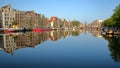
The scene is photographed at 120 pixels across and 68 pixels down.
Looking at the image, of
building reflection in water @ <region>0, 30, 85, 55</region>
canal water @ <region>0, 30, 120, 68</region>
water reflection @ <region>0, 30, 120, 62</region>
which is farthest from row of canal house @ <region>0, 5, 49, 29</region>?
canal water @ <region>0, 30, 120, 68</region>

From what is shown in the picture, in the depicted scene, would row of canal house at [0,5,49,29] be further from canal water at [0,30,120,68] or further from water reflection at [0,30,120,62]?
canal water at [0,30,120,68]

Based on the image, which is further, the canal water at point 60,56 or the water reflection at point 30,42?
the water reflection at point 30,42

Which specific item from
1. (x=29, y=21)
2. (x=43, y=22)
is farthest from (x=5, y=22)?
(x=43, y=22)

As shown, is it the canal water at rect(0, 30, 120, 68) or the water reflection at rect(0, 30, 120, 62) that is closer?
the canal water at rect(0, 30, 120, 68)

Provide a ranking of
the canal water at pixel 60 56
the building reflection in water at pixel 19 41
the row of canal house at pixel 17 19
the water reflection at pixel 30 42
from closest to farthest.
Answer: the canal water at pixel 60 56
the water reflection at pixel 30 42
the building reflection in water at pixel 19 41
the row of canal house at pixel 17 19

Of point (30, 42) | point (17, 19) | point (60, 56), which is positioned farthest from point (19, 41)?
point (17, 19)

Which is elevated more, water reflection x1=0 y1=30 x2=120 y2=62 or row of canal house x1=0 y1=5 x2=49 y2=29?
row of canal house x1=0 y1=5 x2=49 y2=29

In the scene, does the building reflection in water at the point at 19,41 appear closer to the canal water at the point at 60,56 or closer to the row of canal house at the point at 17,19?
the canal water at the point at 60,56

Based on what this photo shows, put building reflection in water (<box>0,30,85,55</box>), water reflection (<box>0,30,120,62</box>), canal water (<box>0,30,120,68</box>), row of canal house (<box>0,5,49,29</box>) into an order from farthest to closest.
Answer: row of canal house (<box>0,5,49,29</box>) < building reflection in water (<box>0,30,85,55</box>) < water reflection (<box>0,30,120,62</box>) < canal water (<box>0,30,120,68</box>)

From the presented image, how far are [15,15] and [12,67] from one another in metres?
127

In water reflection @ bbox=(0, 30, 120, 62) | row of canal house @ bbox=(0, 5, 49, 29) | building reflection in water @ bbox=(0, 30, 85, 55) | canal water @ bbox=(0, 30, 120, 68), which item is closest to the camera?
canal water @ bbox=(0, 30, 120, 68)

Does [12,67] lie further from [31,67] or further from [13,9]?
[13,9]

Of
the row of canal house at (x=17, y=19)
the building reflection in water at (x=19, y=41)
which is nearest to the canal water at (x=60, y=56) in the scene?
the building reflection in water at (x=19, y=41)

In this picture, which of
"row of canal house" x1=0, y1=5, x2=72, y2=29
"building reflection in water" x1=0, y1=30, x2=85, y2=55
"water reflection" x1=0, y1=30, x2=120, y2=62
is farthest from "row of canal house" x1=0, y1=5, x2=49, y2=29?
"water reflection" x1=0, y1=30, x2=120, y2=62
